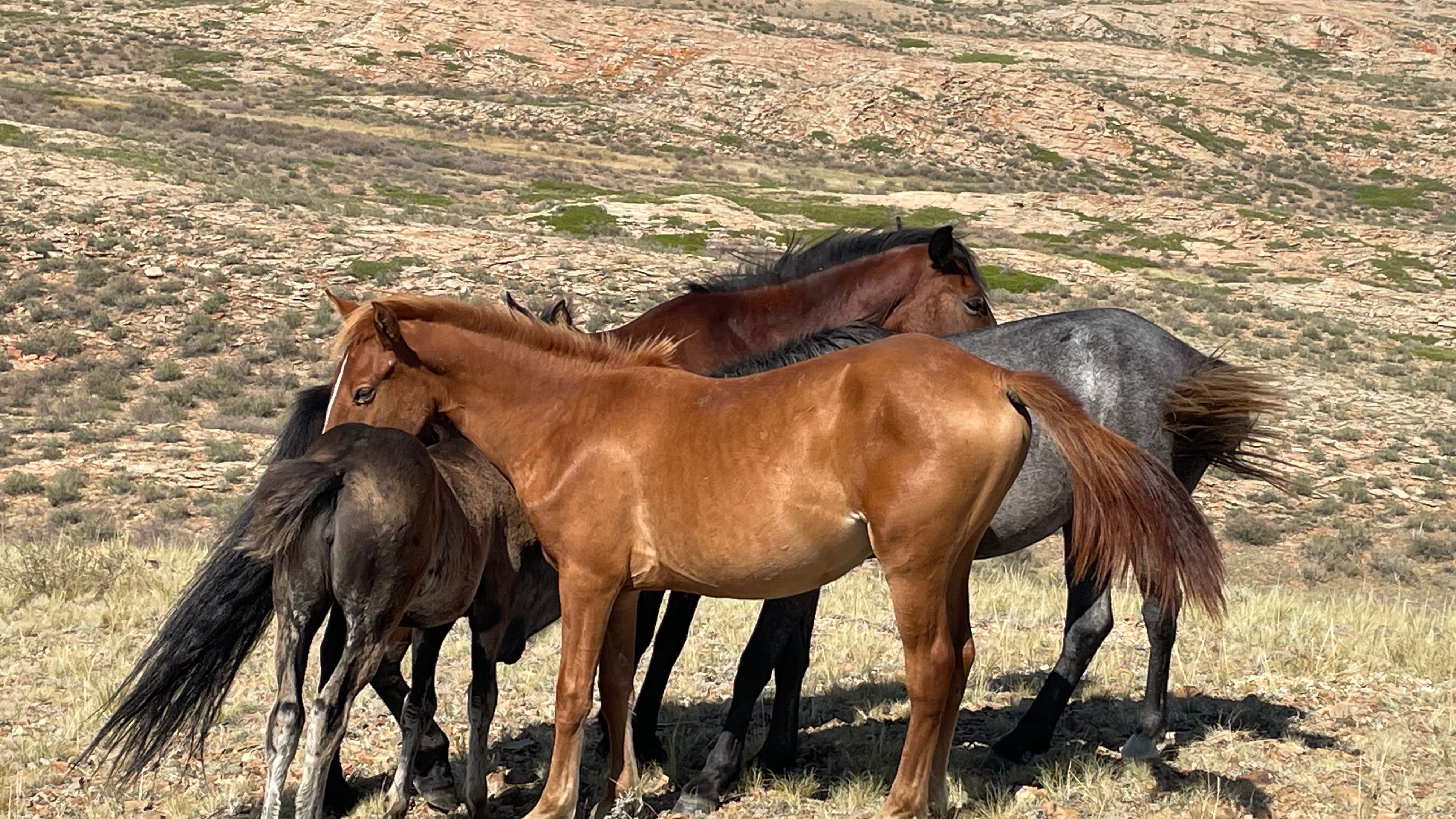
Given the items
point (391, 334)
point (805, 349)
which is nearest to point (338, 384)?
point (391, 334)

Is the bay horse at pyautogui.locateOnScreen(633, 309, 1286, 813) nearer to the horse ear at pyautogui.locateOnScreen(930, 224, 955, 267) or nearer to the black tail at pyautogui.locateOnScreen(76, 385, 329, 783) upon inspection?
the horse ear at pyautogui.locateOnScreen(930, 224, 955, 267)

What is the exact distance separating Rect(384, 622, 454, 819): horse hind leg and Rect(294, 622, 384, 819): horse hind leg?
1.48ft

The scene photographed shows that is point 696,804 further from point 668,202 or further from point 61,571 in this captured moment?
point 668,202

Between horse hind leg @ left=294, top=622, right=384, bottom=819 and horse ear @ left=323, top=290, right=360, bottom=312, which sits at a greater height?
horse ear @ left=323, top=290, right=360, bottom=312

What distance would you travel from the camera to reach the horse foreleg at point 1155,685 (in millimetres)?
5949

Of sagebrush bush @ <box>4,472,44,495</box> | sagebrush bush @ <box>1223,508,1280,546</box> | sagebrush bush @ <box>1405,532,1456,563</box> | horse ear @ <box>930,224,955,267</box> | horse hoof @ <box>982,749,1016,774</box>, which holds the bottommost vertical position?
sagebrush bush @ <box>4,472,44,495</box>

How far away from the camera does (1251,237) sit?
3762cm

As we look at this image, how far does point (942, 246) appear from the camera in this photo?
7.55 m

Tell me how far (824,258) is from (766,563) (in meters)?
3.61

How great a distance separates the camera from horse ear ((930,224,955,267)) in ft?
24.6

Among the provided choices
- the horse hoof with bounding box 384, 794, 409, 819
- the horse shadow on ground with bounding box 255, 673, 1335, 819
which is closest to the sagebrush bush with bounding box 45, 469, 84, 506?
the horse shadow on ground with bounding box 255, 673, 1335, 819

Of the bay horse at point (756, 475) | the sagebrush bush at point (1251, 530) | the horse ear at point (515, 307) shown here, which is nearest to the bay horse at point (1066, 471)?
the bay horse at point (756, 475)

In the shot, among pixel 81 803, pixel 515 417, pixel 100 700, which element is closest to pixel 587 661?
pixel 515 417

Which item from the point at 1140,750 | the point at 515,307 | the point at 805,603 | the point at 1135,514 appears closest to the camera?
the point at 1135,514
